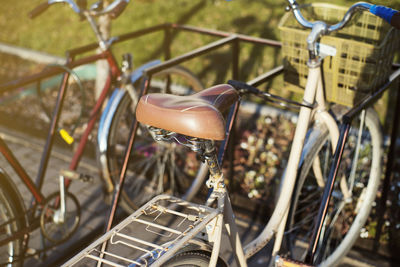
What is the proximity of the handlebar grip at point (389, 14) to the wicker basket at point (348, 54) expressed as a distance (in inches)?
10.4

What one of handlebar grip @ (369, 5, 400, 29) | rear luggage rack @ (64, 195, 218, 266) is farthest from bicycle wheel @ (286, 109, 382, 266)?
rear luggage rack @ (64, 195, 218, 266)

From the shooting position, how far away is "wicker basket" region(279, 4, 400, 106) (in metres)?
2.69

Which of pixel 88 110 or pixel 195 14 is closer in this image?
pixel 88 110

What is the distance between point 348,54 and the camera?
273 centimetres

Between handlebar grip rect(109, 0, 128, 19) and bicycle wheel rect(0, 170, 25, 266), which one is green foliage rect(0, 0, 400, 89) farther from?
bicycle wheel rect(0, 170, 25, 266)

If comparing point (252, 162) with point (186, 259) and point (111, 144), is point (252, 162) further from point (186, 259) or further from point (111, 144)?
point (186, 259)

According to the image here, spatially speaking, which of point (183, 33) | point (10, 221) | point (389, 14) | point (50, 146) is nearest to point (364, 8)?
point (389, 14)

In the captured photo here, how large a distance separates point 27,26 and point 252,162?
556cm

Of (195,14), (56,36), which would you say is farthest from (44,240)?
(56,36)

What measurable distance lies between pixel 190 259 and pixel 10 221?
54.0 inches

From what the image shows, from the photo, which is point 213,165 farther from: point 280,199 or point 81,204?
point 81,204

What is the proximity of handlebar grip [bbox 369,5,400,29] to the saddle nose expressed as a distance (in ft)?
3.08

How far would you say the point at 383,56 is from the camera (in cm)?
270

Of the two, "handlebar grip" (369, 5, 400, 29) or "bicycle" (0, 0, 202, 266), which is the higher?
"handlebar grip" (369, 5, 400, 29)
